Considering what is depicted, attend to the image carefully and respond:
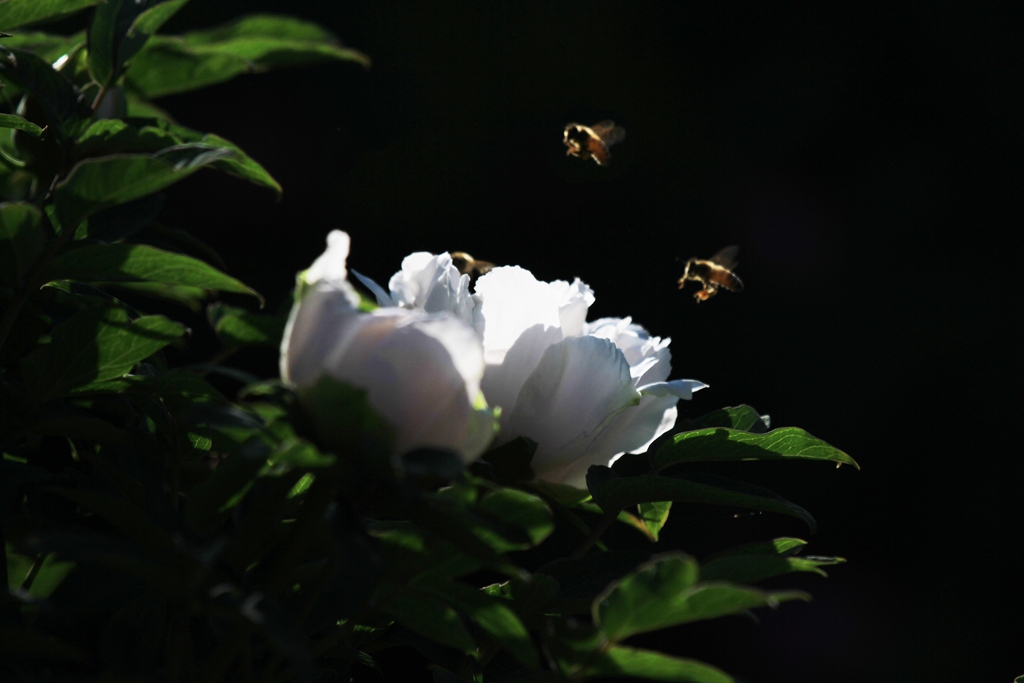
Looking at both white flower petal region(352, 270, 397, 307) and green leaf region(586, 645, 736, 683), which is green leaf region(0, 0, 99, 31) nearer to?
white flower petal region(352, 270, 397, 307)

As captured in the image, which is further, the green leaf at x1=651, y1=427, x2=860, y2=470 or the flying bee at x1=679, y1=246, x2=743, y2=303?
the flying bee at x1=679, y1=246, x2=743, y2=303

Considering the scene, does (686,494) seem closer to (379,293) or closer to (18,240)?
(379,293)

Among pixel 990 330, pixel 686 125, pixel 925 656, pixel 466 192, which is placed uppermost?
pixel 686 125

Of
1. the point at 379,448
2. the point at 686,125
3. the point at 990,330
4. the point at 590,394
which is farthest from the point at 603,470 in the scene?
the point at 990,330

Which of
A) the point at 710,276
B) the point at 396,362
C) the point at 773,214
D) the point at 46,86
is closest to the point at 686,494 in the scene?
the point at 396,362

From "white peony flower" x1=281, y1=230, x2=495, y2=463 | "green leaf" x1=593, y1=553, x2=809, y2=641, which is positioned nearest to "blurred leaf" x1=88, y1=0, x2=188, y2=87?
"white peony flower" x1=281, y1=230, x2=495, y2=463

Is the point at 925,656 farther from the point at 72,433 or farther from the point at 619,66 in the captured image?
the point at 72,433
